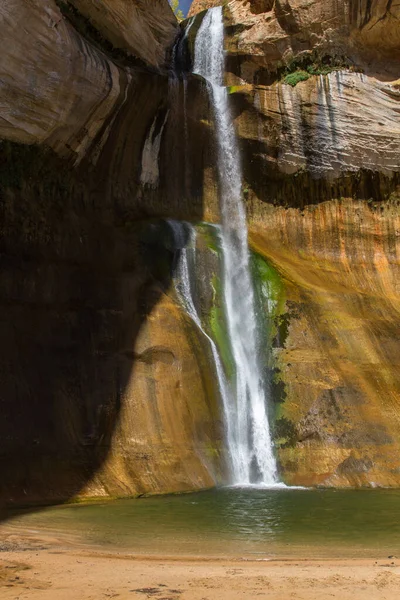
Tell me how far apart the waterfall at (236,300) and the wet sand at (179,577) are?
777cm

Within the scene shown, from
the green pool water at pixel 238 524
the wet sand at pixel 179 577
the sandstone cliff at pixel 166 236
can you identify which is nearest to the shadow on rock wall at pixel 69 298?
the sandstone cliff at pixel 166 236

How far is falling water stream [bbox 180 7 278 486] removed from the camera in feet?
51.8

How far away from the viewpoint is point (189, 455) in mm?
14789

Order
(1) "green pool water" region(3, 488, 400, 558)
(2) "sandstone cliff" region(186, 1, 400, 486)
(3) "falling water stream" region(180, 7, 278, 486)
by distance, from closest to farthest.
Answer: (1) "green pool water" region(3, 488, 400, 558) < (3) "falling water stream" region(180, 7, 278, 486) < (2) "sandstone cliff" region(186, 1, 400, 486)

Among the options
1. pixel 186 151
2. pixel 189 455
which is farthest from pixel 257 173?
pixel 189 455

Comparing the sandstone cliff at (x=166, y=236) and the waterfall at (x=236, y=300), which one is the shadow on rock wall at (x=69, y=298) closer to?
the sandstone cliff at (x=166, y=236)

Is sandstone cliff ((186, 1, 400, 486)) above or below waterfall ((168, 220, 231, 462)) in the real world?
above

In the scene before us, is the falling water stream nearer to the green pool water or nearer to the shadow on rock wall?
the green pool water

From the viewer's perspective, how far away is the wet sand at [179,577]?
19.6 ft

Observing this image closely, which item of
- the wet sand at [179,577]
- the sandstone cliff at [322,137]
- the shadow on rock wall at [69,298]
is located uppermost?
the sandstone cliff at [322,137]


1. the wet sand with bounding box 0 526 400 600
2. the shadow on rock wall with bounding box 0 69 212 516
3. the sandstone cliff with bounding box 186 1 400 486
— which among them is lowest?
the wet sand with bounding box 0 526 400 600

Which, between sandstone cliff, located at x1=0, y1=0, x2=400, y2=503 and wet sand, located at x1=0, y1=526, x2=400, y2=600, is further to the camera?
sandstone cliff, located at x1=0, y1=0, x2=400, y2=503

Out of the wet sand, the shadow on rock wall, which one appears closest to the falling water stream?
the shadow on rock wall

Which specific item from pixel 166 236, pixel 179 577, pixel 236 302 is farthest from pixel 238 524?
pixel 166 236
